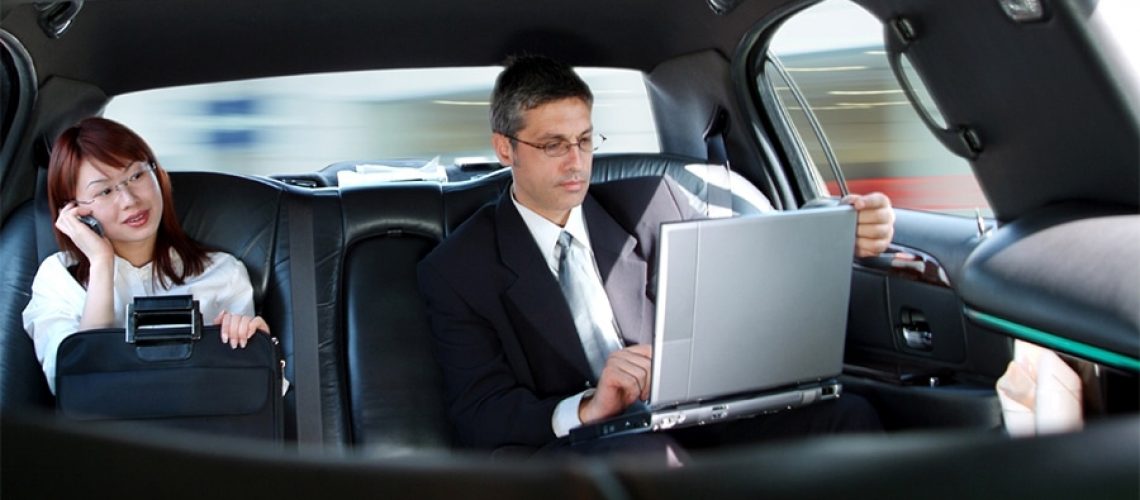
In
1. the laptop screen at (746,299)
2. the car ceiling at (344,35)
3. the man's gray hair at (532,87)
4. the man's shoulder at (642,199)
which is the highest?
the car ceiling at (344,35)

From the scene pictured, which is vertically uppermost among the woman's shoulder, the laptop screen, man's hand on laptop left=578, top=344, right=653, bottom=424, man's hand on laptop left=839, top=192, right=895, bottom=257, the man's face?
the man's face

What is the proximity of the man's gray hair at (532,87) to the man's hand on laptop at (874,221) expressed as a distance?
2.11 ft

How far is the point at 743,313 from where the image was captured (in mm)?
2166

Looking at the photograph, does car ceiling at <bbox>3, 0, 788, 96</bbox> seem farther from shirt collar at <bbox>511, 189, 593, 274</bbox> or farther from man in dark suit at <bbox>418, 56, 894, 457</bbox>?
shirt collar at <bbox>511, 189, 593, 274</bbox>

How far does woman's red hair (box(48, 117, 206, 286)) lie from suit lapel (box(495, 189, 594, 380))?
27.9 inches

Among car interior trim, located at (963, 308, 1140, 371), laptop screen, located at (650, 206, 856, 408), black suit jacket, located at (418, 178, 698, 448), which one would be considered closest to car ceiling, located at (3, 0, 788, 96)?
black suit jacket, located at (418, 178, 698, 448)

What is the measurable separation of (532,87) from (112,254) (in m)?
0.95

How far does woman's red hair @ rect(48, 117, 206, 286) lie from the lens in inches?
108

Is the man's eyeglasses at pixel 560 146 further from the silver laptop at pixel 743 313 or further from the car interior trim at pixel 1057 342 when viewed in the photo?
the car interior trim at pixel 1057 342

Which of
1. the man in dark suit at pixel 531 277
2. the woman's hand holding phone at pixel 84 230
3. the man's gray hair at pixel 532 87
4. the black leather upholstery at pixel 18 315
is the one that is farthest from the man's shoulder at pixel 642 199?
the black leather upholstery at pixel 18 315

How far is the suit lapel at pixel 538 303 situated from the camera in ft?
8.84

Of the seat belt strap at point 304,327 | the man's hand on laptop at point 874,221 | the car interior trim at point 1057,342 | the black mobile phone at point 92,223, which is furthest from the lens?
the seat belt strap at point 304,327

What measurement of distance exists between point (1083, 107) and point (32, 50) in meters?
2.21

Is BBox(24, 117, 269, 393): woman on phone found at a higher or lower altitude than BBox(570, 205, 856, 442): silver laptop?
higher
